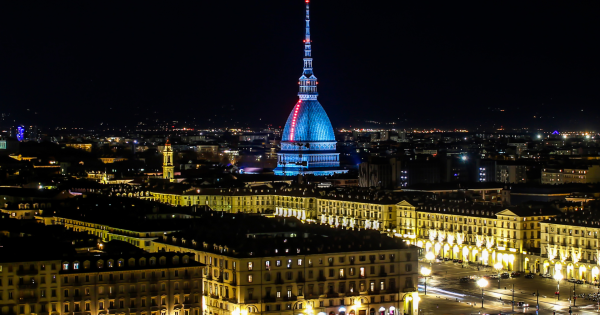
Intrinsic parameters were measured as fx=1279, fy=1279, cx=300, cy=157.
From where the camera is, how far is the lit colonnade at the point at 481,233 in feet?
276

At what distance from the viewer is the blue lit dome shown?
169750mm

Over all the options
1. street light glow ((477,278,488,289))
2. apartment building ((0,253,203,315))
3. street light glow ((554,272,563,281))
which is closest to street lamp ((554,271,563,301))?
street light glow ((554,272,563,281))

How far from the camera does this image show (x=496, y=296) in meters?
70.3

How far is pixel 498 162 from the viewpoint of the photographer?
158125mm

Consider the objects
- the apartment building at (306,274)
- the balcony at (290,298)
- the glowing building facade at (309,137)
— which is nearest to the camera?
the apartment building at (306,274)

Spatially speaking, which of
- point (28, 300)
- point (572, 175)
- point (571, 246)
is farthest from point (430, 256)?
point (572, 175)

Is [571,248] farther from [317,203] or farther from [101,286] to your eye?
[317,203]

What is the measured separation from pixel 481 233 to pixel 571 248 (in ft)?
30.1

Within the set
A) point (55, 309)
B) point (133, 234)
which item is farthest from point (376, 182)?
point (55, 309)

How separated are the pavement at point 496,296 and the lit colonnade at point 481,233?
407 centimetres

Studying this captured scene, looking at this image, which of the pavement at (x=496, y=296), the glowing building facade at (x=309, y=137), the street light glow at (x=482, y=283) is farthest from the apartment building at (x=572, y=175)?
the street light glow at (x=482, y=283)

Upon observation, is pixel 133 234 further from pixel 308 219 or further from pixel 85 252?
pixel 308 219

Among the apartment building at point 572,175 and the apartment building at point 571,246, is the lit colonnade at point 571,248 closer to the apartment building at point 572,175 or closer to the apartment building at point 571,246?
the apartment building at point 571,246

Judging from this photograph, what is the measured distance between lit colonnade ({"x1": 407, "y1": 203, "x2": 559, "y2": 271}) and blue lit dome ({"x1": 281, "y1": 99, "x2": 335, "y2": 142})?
2983 inches
